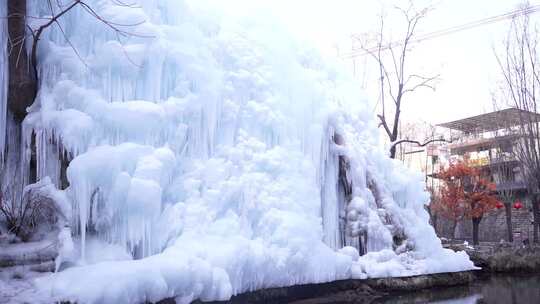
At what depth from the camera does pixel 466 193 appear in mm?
22312

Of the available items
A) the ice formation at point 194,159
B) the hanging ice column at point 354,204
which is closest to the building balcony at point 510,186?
the hanging ice column at point 354,204

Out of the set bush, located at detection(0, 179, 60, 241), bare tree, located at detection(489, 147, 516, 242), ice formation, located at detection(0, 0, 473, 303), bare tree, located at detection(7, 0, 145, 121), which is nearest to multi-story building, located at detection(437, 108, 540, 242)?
bare tree, located at detection(489, 147, 516, 242)

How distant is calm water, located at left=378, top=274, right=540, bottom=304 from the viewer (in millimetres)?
9031

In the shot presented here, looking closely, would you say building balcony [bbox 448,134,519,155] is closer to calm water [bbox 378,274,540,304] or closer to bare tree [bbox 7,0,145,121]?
calm water [bbox 378,274,540,304]

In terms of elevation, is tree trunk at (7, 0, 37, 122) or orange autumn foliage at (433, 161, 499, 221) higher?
tree trunk at (7, 0, 37, 122)

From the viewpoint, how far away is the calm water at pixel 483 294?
903cm

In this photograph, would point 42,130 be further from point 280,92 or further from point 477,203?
point 477,203

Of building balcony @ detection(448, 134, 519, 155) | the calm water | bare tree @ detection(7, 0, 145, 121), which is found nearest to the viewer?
bare tree @ detection(7, 0, 145, 121)

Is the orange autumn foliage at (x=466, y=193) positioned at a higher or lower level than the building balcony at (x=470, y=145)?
lower

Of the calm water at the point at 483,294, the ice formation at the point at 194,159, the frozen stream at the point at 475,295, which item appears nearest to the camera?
the ice formation at the point at 194,159

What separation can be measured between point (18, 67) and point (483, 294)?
9371 mm

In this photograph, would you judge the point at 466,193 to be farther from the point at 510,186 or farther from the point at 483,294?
the point at 483,294

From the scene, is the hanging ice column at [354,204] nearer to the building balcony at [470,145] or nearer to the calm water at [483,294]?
the calm water at [483,294]

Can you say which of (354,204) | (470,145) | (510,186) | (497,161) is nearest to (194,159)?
(354,204)
